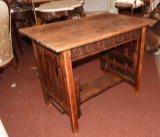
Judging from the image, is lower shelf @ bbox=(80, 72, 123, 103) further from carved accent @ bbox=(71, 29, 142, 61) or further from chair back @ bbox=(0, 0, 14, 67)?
chair back @ bbox=(0, 0, 14, 67)

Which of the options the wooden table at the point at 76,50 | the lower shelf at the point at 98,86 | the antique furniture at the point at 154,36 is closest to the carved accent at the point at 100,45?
the wooden table at the point at 76,50

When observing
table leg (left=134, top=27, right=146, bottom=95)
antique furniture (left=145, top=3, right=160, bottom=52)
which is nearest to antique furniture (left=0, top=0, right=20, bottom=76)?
table leg (left=134, top=27, right=146, bottom=95)

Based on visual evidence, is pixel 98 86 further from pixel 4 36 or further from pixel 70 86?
pixel 4 36

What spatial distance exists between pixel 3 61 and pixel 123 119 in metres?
1.37

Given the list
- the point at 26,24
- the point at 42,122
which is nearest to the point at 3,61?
the point at 42,122

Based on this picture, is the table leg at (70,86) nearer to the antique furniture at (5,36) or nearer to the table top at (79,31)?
the table top at (79,31)

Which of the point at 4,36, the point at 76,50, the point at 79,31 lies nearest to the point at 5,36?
the point at 4,36

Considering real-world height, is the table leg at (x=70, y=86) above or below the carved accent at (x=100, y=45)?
below

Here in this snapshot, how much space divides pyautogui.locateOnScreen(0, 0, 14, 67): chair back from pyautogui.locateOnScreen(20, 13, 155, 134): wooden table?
1.64ft

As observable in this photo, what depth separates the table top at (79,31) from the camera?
3.63 ft

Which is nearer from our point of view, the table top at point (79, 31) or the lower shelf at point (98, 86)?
the table top at point (79, 31)

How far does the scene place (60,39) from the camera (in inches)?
46.2

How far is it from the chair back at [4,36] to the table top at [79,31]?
502 mm

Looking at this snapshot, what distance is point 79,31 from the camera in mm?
1308
